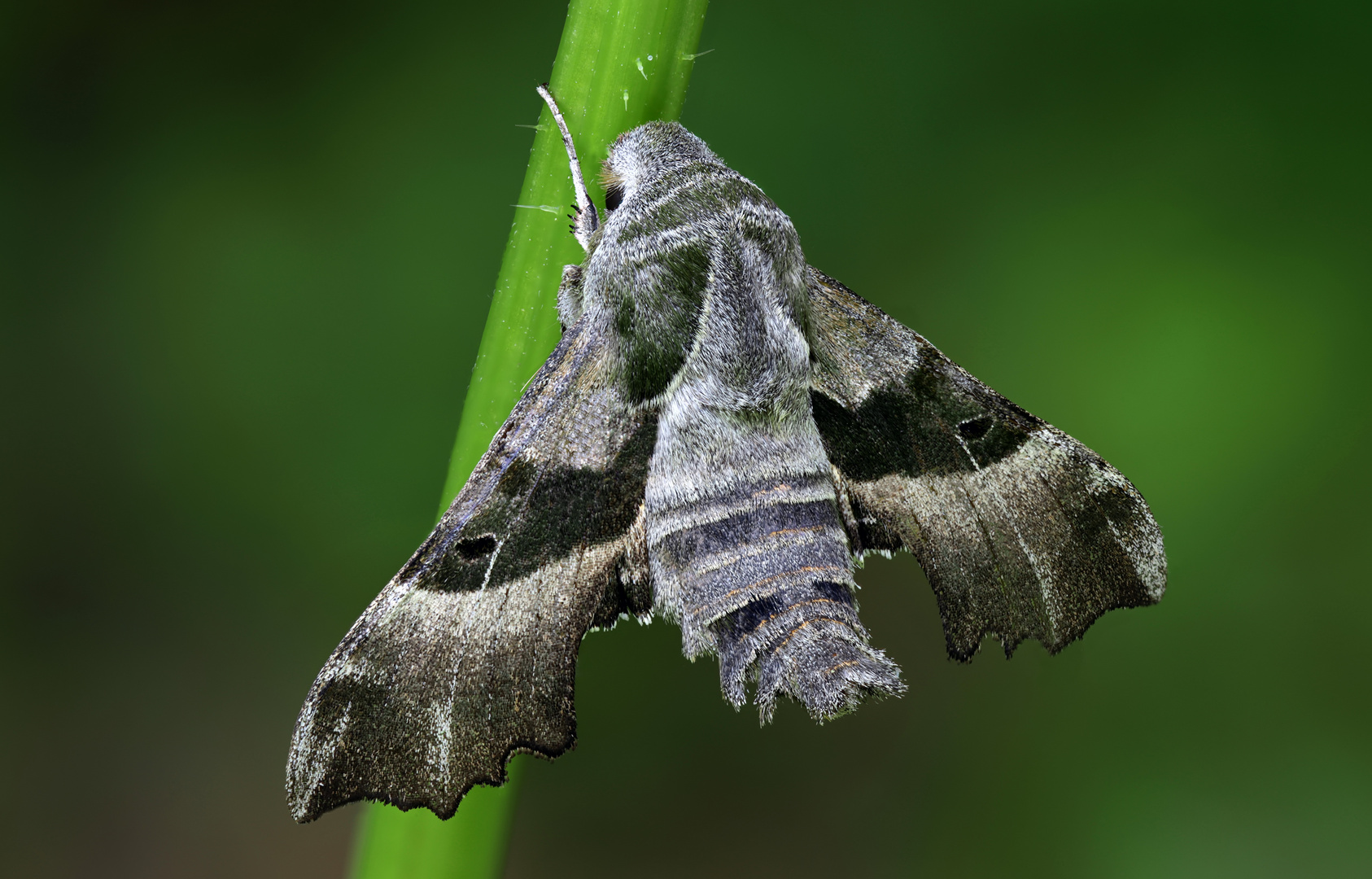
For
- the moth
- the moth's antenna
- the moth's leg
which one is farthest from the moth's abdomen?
the moth's antenna

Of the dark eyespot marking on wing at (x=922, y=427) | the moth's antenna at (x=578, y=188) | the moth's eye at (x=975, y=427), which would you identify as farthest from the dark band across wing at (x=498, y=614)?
the moth's eye at (x=975, y=427)

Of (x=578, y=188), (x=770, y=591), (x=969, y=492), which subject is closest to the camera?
(x=578, y=188)

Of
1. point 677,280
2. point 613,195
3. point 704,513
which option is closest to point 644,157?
point 613,195

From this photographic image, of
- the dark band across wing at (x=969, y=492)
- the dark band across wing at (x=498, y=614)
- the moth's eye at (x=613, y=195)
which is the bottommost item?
the dark band across wing at (x=498, y=614)

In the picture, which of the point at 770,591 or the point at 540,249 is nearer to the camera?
the point at 540,249

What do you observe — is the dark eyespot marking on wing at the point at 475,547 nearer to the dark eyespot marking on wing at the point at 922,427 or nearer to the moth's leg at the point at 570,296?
the moth's leg at the point at 570,296

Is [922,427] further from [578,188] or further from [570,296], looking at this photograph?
[578,188]

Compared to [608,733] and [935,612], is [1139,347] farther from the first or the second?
[608,733]
